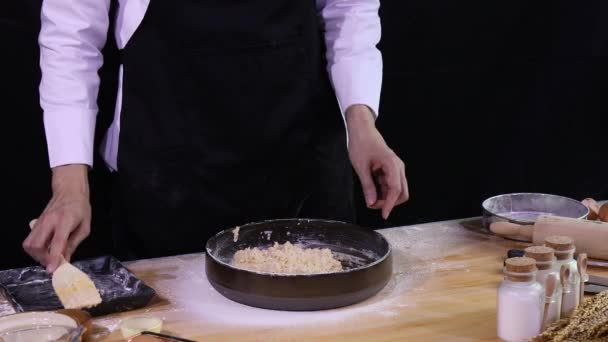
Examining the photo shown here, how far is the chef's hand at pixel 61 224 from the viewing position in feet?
5.81

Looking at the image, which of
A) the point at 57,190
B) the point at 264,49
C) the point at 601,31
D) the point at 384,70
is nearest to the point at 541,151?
the point at 601,31

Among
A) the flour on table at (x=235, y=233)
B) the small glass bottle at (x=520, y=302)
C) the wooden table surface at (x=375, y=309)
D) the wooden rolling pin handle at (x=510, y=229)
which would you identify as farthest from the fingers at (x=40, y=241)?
the wooden rolling pin handle at (x=510, y=229)

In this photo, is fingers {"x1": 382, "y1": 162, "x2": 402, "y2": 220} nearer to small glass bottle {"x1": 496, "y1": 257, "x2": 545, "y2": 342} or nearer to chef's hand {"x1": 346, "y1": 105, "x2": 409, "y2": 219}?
chef's hand {"x1": 346, "y1": 105, "x2": 409, "y2": 219}

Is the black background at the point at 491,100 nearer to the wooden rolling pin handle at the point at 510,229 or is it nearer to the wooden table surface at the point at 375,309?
the wooden rolling pin handle at the point at 510,229

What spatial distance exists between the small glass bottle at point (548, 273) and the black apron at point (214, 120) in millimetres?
964

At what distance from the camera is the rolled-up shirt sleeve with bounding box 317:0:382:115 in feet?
7.86

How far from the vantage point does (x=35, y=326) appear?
60.9 inches

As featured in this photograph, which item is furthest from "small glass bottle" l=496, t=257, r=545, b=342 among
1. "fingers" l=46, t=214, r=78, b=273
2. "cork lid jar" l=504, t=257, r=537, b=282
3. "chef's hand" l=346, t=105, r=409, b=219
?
"fingers" l=46, t=214, r=78, b=273

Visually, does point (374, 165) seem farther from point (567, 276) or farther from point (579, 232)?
point (567, 276)

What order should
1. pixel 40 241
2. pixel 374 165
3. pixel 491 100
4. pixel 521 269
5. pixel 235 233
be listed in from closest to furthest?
pixel 521 269, pixel 40 241, pixel 235 233, pixel 374 165, pixel 491 100

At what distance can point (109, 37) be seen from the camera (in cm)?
231

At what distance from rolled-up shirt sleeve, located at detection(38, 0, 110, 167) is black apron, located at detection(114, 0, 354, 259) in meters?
0.18

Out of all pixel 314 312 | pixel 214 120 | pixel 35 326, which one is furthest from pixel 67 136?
pixel 314 312

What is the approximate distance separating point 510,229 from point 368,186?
38 cm
